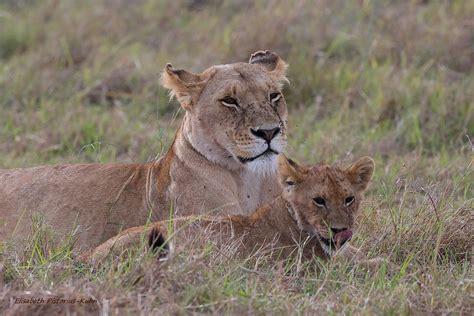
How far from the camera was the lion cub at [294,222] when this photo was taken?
14.2 ft

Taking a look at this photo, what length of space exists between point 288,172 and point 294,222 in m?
0.18

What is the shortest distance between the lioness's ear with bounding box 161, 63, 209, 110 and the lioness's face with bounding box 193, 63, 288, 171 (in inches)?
1.4

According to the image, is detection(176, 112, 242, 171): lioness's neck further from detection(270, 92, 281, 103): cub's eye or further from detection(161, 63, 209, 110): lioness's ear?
detection(270, 92, 281, 103): cub's eye

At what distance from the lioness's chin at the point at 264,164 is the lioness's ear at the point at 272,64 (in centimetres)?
49

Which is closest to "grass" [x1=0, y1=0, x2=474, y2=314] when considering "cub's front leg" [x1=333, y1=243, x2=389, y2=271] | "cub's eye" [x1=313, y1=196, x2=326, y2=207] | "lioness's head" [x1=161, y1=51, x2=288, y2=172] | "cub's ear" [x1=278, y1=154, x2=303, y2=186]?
"cub's front leg" [x1=333, y1=243, x2=389, y2=271]

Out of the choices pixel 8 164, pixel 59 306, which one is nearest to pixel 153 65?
pixel 8 164

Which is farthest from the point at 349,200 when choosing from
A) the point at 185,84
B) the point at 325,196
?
the point at 185,84

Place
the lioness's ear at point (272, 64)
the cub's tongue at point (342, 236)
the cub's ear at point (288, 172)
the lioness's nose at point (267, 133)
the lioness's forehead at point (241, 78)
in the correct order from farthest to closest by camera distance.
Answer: the lioness's ear at point (272, 64), the lioness's forehead at point (241, 78), the lioness's nose at point (267, 133), the cub's ear at point (288, 172), the cub's tongue at point (342, 236)

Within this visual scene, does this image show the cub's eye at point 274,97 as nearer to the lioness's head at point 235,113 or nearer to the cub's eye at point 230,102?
the lioness's head at point 235,113

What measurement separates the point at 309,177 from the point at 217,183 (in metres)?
0.61

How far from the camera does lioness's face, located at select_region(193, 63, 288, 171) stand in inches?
188

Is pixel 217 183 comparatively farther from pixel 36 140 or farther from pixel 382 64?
pixel 382 64

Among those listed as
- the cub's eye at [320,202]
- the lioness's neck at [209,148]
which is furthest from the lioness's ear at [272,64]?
the cub's eye at [320,202]

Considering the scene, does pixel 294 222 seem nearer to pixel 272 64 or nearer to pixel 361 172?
pixel 361 172
